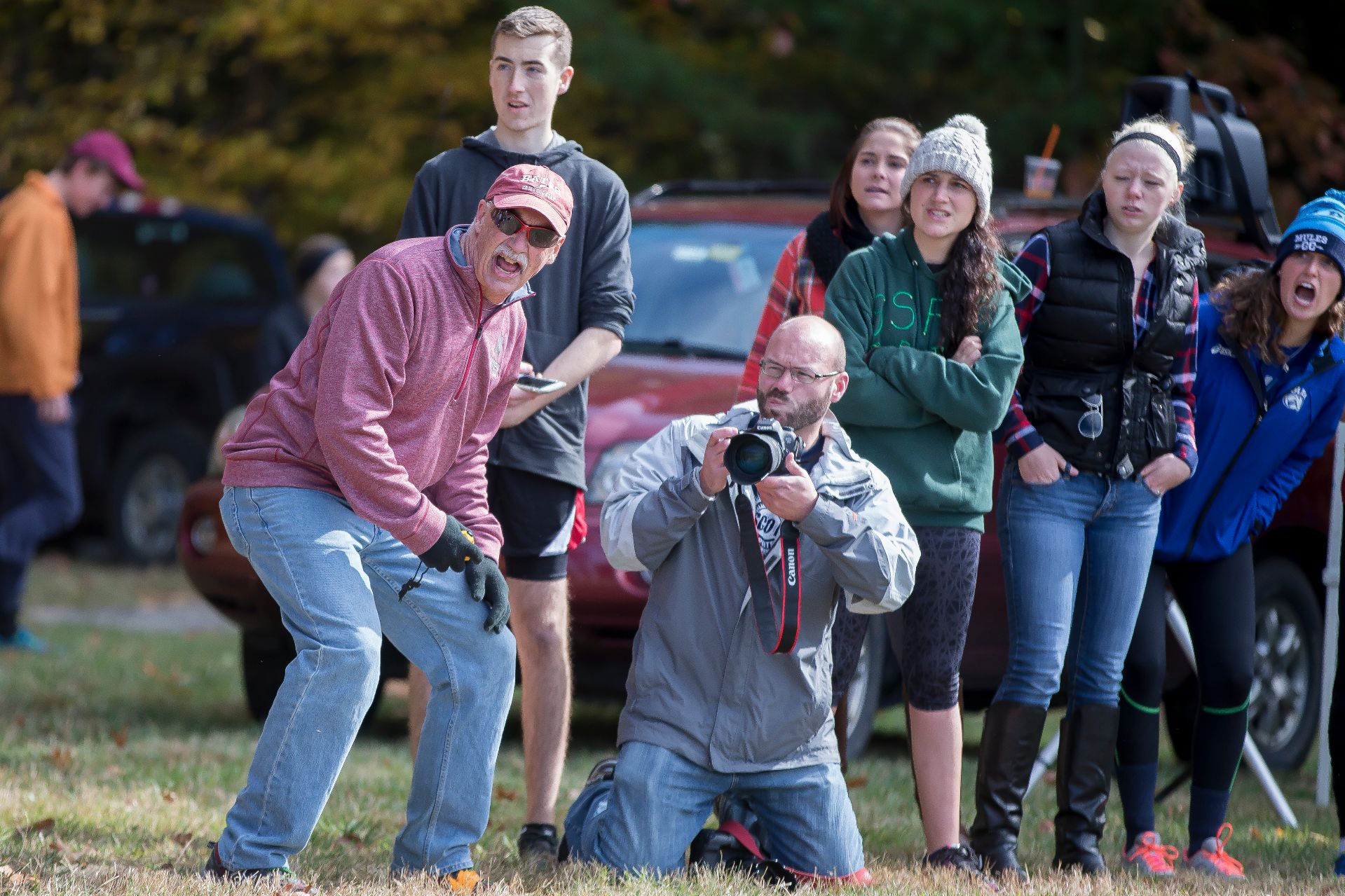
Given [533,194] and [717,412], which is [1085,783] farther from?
[533,194]

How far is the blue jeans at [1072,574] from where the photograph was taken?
4883mm

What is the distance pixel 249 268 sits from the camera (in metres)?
12.3

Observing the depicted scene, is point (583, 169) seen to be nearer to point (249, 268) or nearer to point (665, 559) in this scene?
point (665, 559)

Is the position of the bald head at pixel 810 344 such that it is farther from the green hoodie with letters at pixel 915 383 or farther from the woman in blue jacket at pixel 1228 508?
the woman in blue jacket at pixel 1228 508

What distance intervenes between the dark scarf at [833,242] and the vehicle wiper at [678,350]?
142 centimetres

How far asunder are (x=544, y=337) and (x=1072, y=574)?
5.16 ft

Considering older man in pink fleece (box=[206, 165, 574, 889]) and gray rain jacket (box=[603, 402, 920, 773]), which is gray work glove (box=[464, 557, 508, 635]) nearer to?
older man in pink fleece (box=[206, 165, 574, 889])

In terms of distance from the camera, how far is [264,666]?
22.8 ft

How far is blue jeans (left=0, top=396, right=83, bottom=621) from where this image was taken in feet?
28.3

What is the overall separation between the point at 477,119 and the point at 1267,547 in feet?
27.6

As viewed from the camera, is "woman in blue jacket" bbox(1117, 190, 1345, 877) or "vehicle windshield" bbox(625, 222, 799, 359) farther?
"vehicle windshield" bbox(625, 222, 799, 359)

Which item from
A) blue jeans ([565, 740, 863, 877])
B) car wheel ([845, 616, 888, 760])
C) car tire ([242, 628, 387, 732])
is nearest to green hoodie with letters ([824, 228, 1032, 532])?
blue jeans ([565, 740, 863, 877])

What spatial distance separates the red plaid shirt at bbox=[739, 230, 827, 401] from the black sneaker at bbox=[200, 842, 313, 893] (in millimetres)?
1917

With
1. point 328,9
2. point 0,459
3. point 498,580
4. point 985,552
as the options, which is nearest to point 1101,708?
point 985,552
